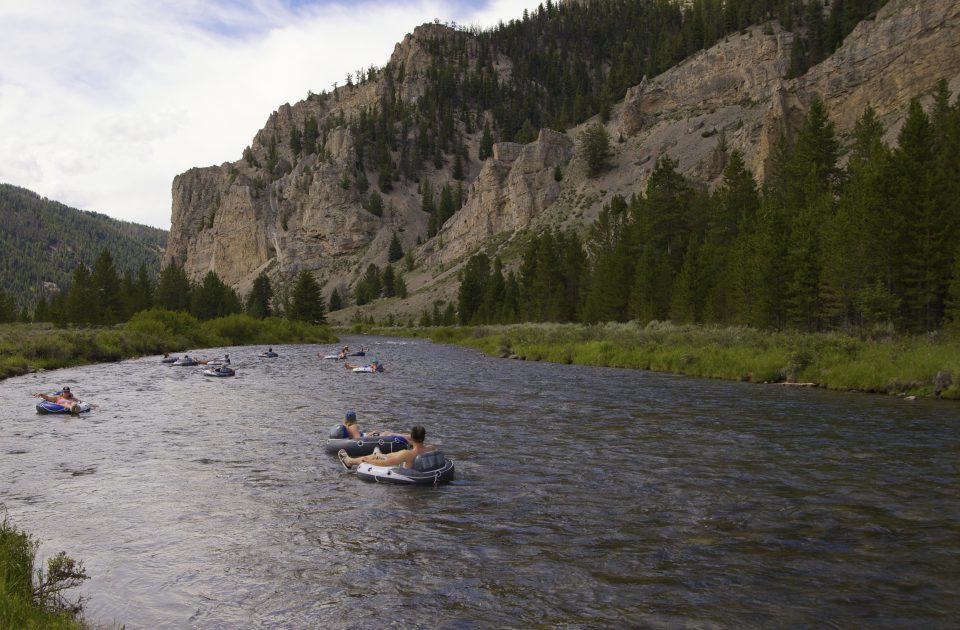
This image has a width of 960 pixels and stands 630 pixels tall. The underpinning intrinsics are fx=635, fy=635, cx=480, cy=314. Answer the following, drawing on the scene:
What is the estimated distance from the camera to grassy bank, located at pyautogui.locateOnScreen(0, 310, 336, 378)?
151 feet

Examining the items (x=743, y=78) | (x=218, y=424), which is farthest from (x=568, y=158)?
(x=218, y=424)

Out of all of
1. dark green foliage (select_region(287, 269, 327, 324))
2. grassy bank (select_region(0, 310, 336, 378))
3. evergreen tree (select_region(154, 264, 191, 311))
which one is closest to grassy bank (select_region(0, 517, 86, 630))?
grassy bank (select_region(0, 310, 336, 378))

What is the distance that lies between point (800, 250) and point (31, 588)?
52.6 metres

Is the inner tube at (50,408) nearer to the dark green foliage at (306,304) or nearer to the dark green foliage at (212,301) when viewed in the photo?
the dark green foliage at (306,304)

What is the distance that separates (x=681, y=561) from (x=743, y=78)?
150 m

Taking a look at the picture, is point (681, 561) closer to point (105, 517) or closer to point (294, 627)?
point (294, 627)

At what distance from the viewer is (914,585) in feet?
31.9

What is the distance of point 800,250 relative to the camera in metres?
50.0

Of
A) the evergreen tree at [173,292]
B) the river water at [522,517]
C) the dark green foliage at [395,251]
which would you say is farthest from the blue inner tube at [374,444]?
the dark green foliage at [395,251]

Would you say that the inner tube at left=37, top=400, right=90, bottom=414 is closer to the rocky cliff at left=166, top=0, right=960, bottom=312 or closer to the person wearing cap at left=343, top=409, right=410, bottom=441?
the person wearing cap at left=343, top=409, right=410, bottom=441

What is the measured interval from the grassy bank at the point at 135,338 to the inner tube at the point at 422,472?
3541 centimetres

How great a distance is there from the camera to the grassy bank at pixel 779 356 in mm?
28438

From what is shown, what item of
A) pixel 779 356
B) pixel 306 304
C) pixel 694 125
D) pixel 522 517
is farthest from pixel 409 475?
pixel 694 125

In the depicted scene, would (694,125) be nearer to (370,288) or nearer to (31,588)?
(370,288)
